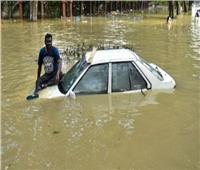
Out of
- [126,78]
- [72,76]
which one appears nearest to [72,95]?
[72,76]

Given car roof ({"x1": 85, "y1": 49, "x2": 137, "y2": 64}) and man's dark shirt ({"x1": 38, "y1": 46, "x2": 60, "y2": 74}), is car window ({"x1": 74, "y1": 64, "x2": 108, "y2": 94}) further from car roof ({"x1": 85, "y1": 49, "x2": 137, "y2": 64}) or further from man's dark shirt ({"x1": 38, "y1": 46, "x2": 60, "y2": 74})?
man's dark shirt ({"x1": 38, "y1": 46, "x2": 60, "y2": 74})

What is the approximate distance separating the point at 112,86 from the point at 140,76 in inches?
23.0

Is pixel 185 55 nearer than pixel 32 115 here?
No

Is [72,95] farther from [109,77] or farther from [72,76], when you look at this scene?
[109,77]

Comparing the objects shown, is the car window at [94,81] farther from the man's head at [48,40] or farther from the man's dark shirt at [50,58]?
the man's head at [48,40]

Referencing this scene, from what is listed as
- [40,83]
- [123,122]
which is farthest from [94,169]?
[40,83]

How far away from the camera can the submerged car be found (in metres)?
8.62

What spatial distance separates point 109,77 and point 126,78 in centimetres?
35

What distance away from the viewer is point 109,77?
863 centimetres

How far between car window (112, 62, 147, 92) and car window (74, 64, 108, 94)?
0.18m

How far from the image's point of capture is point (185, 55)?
53.3ft

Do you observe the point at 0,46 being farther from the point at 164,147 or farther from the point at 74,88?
the point at 164,147

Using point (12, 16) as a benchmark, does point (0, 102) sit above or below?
below

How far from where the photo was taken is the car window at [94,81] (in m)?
8.62
